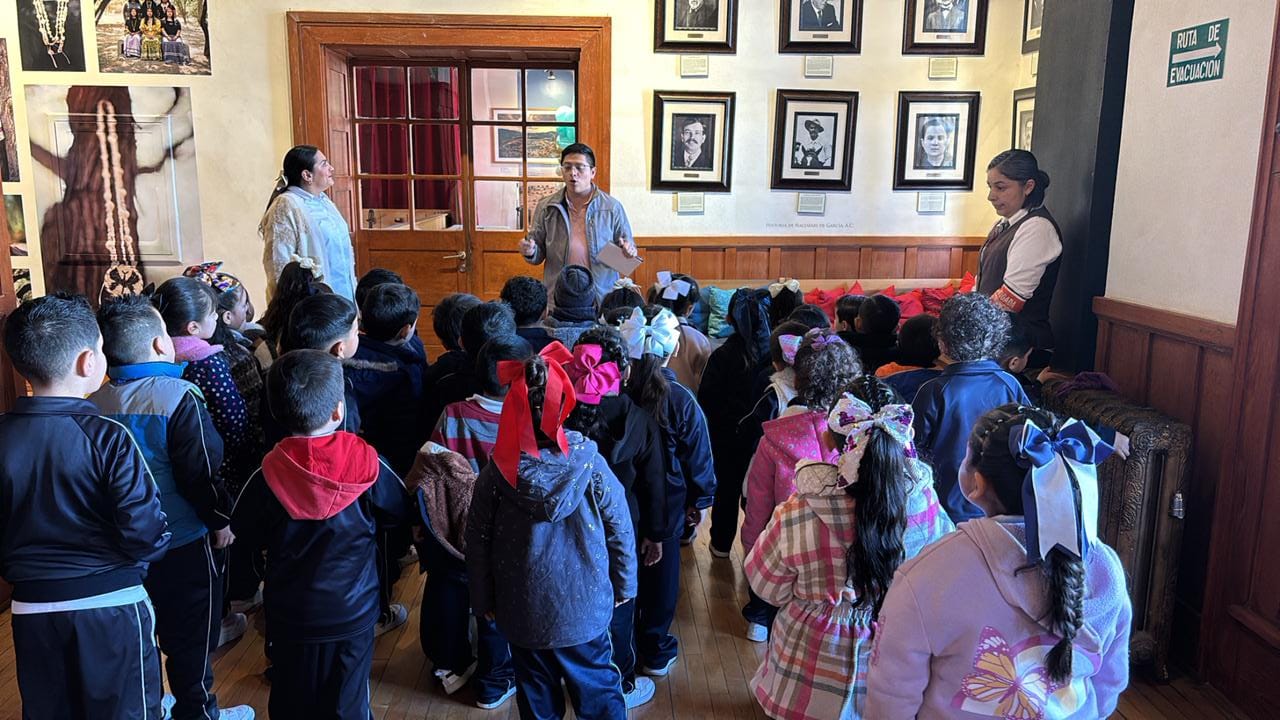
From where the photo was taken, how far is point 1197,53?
2922 mm

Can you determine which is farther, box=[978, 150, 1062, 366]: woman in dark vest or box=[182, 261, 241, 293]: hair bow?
box=[978, 150, 1062, 366]: woman in dark vest

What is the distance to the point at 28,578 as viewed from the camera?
6.31 ft

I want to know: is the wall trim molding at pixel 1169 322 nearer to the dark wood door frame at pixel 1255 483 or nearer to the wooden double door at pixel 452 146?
the dark wood door frame at pixel 1255 483

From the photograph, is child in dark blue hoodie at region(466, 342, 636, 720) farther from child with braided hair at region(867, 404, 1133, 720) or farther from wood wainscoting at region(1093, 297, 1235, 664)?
wood wainscoting at region(1093, 297, 1235, 664)

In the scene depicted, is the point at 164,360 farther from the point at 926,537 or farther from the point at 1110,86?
the point at 1110,86

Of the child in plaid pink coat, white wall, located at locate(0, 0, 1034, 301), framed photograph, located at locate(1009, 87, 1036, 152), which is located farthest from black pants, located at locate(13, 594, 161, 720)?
framed photograph, located at locate(1009, 87, 1036, 152)

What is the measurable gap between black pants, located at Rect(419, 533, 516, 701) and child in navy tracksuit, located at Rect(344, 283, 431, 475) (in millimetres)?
459

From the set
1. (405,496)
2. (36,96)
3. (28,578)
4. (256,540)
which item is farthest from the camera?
(36,96)

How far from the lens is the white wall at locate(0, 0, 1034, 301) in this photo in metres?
5.82

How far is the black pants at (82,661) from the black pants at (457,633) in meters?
0.76

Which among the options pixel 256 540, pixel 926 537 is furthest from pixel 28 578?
pixel 926 537

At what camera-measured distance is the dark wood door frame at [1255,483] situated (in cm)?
253

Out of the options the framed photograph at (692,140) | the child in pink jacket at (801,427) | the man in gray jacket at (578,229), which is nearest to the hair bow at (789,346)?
the child in pink jacket at (801,427)

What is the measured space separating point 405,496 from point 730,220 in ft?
14.4
